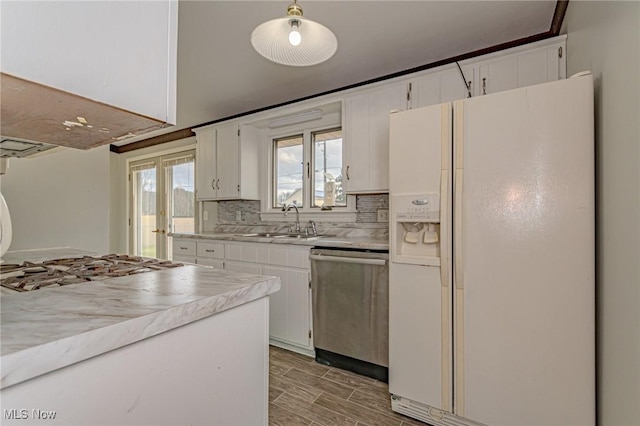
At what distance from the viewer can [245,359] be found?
86 centimetres

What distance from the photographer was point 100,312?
62 centimetres

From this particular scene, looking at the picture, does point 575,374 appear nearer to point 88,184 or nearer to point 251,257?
point 251,257

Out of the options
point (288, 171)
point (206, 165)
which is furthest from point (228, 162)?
point (288, 171)

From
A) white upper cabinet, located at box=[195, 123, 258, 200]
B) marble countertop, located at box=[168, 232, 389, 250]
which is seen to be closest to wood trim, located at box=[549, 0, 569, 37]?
marble countertop, located at box=[168, 232, 389, 250]

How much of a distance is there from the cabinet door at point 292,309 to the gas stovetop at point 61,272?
1.31 m

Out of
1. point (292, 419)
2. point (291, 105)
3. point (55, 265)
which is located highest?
point (291, 105)

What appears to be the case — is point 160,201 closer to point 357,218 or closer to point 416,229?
point 357,218

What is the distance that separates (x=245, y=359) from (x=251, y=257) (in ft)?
6.14

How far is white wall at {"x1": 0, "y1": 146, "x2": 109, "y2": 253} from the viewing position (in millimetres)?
2033

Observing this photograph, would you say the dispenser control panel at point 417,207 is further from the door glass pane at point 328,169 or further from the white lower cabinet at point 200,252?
the white lower cabinet at point 200,252

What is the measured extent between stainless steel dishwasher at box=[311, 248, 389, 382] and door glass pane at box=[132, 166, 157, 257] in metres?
3.52

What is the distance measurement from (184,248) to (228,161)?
1.07 metres

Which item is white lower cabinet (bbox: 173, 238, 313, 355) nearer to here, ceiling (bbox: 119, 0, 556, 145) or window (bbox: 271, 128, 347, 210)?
window (bbox: 271, 128, 347, 210)

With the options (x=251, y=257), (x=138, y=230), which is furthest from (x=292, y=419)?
(x=138, y=230)
